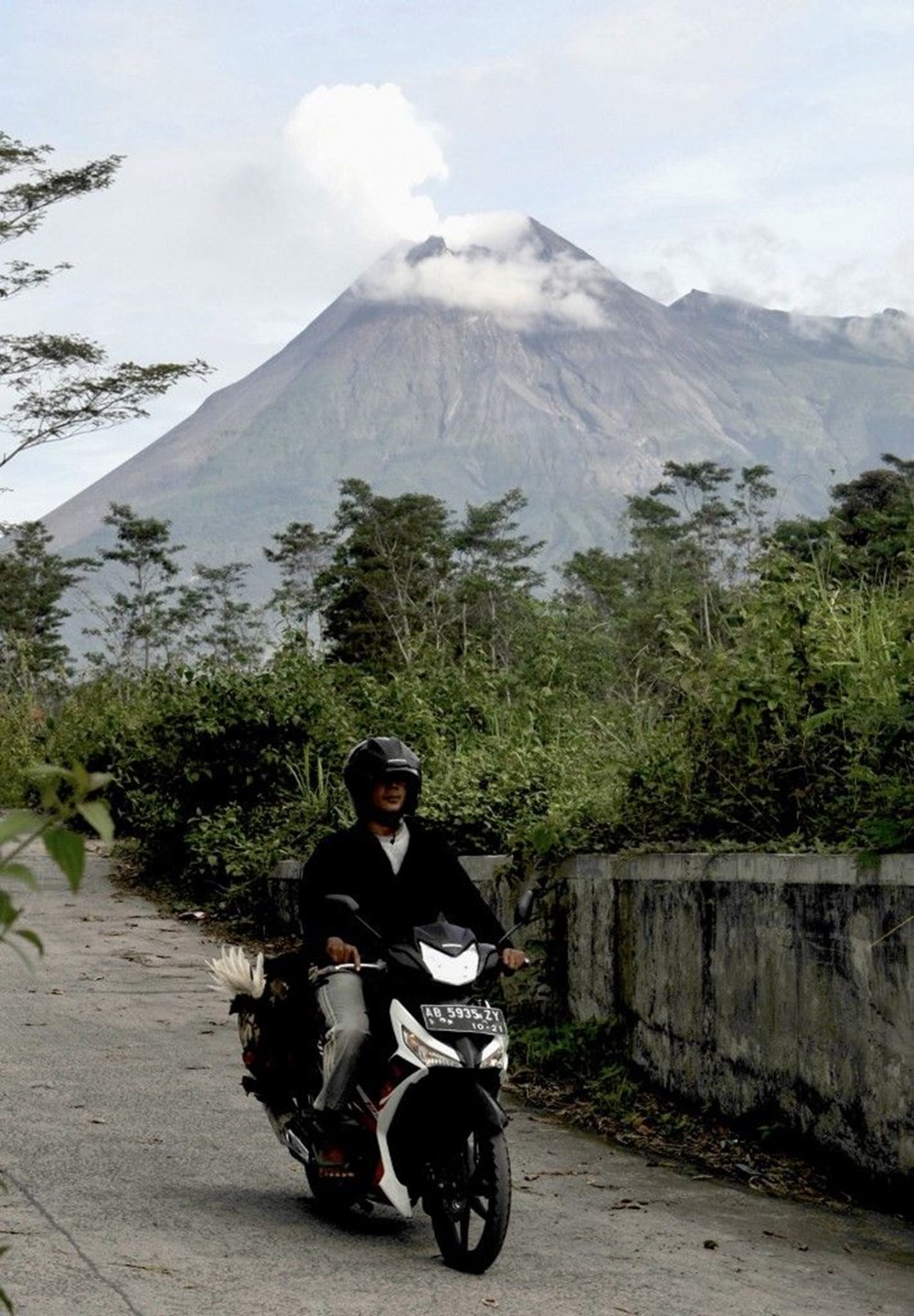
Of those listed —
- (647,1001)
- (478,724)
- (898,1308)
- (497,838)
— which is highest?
(478,724)

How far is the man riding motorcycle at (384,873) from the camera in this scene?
6.05m

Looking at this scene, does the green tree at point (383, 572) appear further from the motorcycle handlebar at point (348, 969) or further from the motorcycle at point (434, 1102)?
the motorcycle at point (434, 1102)

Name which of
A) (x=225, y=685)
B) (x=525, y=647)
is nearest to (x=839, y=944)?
(x=225, y=685)

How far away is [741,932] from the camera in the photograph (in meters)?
7.48

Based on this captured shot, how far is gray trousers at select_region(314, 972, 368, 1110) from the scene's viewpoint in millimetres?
5762

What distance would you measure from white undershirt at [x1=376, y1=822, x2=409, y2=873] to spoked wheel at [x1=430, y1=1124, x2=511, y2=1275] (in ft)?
3.21

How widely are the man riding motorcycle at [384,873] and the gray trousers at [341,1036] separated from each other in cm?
6

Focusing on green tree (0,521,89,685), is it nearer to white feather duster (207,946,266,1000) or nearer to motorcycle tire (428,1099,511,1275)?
white feather duster (207,946,266,1000)

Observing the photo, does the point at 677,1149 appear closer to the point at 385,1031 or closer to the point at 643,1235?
the point at 643,1235

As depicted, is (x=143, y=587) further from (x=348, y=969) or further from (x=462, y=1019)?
(x=462, y=1019)

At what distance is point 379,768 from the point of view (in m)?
6.19

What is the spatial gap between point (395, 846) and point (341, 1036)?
77 cm

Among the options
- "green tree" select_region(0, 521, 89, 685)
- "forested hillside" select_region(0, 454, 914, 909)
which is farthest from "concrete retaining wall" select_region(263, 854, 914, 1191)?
"green tree" select_region(0, 521, 89, 685)

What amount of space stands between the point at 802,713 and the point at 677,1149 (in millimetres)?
1950
